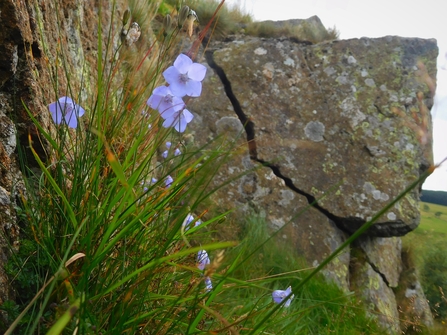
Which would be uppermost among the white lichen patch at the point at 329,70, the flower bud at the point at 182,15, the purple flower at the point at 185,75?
the flower bud at the point at 182,15

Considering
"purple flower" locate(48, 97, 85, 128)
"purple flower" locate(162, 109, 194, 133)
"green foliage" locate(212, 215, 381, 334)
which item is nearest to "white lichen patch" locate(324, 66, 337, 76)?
"green foliage" locate(212, 215, 381, 334)

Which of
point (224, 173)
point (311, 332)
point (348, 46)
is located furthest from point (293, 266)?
point (348, 46)

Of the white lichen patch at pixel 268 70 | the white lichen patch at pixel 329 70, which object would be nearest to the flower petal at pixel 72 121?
the white lichen patch at pixel 268 70

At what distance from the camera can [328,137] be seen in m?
4.24

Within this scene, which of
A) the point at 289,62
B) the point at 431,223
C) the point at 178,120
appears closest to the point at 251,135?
the point at 289,62

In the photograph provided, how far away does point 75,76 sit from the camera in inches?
79.4

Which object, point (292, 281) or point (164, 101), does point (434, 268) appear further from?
point (164, 101)

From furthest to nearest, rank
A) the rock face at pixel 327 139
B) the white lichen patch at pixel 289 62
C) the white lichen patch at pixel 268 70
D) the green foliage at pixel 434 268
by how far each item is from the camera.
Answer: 1. the green foliage at pixel 434 268
2. the white lichen patch at pixel 289 62
3. the white lichen patch at pixel 268 70
4. the rock face at pixel 327 139

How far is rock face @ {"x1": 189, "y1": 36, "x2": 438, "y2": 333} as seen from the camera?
3943mm

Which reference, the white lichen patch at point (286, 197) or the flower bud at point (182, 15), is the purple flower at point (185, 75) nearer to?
the flower bud at point (182, 15)

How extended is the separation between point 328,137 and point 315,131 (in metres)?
0.14

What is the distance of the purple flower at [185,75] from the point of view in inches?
57.2

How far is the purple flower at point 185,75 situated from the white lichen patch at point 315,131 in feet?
9.55

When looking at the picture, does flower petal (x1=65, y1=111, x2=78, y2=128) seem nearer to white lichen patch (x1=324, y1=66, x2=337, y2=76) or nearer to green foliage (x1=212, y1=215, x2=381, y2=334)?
green foliage (x1=212, y1=215, x2=381, y2=334)
